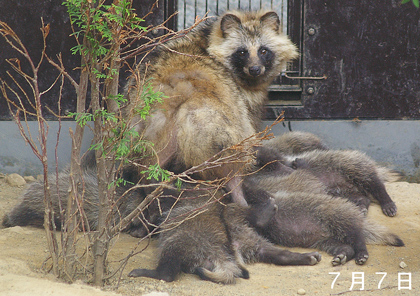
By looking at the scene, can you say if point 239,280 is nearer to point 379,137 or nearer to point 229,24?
point 229,24

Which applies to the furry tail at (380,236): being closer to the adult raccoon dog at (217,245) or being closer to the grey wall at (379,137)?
the adult raccoon dog at (217,245)

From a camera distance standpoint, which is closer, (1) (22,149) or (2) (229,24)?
(2) (229,24)

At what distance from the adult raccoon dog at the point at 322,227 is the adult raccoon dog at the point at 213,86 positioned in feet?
1.33

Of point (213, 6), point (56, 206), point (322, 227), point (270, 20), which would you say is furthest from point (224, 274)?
point (213, 6)

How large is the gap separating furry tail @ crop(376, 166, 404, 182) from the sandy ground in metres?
1.11

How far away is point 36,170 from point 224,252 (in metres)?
3.12

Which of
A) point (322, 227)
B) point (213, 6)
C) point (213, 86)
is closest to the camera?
point (322, 227)

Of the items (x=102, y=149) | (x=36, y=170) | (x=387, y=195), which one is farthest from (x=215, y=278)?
(x=36, y=170)

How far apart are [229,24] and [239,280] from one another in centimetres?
256

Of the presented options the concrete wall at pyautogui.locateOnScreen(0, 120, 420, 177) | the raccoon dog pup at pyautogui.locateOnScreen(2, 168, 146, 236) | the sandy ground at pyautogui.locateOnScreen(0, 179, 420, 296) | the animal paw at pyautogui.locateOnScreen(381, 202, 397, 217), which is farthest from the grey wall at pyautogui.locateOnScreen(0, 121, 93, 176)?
the animal paw at pyautogui.locateOnScreen(381, 202, 397, 217)

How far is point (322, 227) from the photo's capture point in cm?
418

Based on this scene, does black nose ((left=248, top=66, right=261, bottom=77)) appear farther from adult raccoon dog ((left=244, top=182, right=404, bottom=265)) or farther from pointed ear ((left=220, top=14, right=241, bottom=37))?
adult raccoon dog ((left=244, top=182, right=404, bottom=265))

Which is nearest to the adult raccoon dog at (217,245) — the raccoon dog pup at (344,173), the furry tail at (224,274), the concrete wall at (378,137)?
the furry tail at (224,274)

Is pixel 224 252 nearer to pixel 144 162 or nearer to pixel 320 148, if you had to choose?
pixel 144 162
